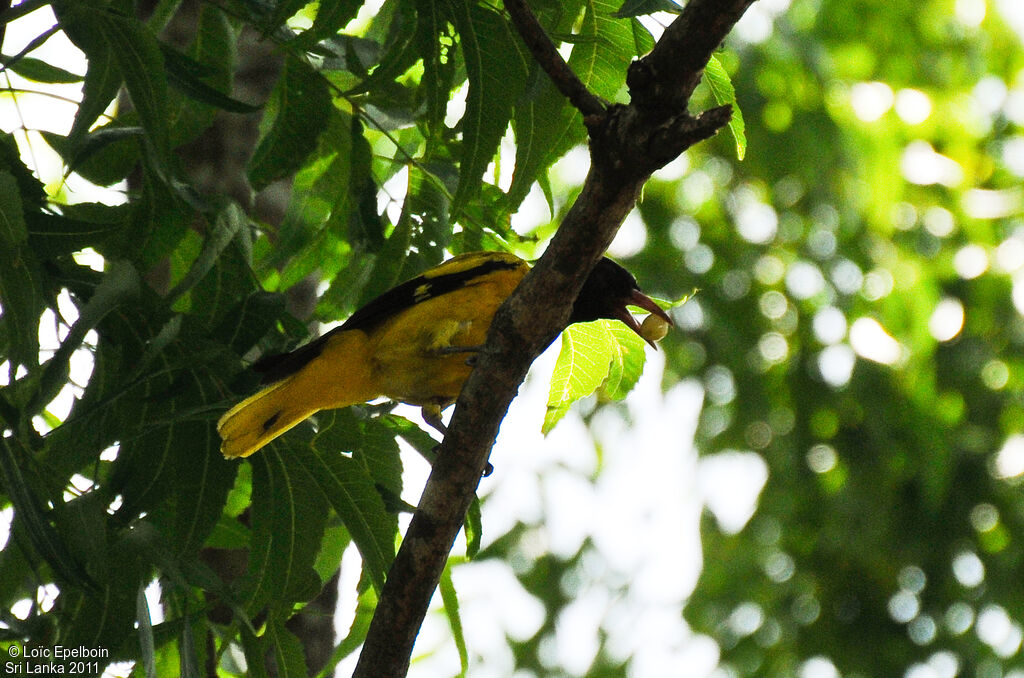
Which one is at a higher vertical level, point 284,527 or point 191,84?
point 191,84

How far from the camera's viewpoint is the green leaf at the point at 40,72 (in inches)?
112

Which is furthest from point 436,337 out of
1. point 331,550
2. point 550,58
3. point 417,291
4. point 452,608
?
point 550,58

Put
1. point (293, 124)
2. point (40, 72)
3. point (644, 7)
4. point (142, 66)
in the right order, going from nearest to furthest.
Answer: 1. point (644, 7)
2. point (142, 66)
3. point (40, 72)
4. point (293, 124)

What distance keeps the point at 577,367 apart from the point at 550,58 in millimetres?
1106

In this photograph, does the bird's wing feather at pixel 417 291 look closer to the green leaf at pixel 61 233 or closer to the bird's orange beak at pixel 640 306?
the bird's orange beak at pixel 640 306

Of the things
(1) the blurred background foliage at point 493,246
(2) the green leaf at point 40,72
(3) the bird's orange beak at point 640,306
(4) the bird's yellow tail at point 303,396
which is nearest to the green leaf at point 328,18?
(1) the blurred background foliage at point 493,246

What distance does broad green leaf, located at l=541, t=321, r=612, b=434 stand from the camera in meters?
3.08

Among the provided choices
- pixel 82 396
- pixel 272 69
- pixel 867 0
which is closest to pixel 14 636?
pixel 82 396

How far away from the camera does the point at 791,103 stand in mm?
6621

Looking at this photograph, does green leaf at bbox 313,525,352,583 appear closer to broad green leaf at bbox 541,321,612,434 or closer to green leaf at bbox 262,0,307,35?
broad green leaf at bbox 541,321,612,434

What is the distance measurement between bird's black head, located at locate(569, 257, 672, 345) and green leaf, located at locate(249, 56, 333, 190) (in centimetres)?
113

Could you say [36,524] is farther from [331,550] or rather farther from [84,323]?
[331,550]

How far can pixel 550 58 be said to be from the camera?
229 centimetres

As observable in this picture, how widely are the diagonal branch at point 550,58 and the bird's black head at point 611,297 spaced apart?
1467 millimetres
